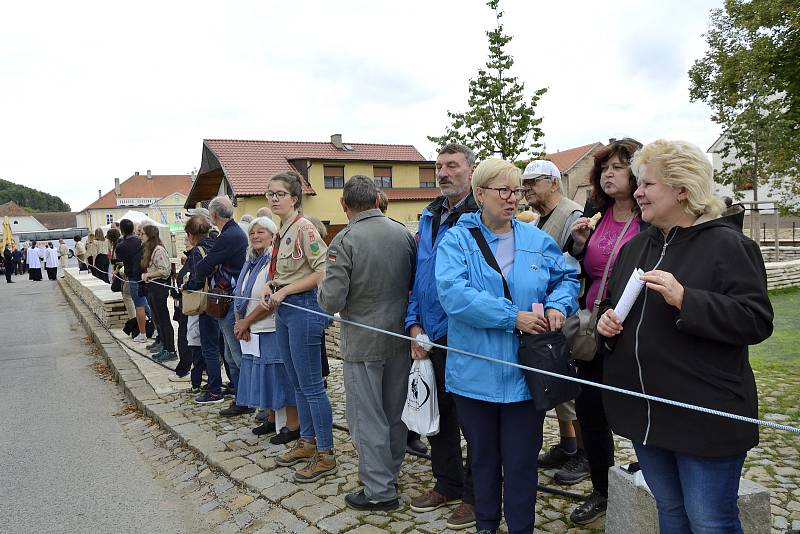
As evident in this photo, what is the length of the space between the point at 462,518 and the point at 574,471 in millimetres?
967

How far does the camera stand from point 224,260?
580 centimetres

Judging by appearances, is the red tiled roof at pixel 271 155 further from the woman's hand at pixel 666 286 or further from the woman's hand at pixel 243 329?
the woman's hand at pixel 666 286

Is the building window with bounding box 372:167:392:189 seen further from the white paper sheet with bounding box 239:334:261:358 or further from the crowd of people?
the white paper sheet with bounding box 239:334:261:358

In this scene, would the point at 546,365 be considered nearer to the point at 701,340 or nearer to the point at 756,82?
the point at 701,340

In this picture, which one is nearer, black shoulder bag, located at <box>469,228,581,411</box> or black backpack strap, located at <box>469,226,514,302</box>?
black shoulder bag, located at <box>469,228,581,411</box>

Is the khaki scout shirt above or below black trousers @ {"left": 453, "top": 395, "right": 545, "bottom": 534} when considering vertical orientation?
above

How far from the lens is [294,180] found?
459 centimetres

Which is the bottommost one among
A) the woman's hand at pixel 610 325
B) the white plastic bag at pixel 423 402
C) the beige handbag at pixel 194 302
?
the white plastic bag at pixel 423 402

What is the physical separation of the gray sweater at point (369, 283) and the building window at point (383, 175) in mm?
34342

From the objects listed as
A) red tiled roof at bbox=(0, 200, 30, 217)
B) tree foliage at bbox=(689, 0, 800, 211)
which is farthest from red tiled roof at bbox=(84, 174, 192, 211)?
tree foliage at bbox=(689, 0, 800, 211)

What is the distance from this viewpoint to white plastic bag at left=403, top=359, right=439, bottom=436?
11.6 ft

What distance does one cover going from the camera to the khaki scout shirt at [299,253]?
14.5 feet

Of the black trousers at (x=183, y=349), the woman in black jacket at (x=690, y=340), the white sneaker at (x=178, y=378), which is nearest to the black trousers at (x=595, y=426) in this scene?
the woman in black jacket at (x=690, y=340)

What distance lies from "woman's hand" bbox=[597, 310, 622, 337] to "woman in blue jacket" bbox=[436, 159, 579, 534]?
20.7 inches
